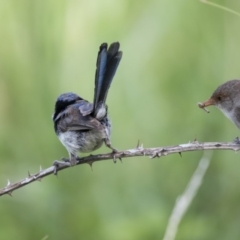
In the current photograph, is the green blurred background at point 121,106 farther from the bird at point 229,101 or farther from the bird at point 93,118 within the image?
the bird at point 93,118

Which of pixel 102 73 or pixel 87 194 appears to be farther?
pixel 87 194

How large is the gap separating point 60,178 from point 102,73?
4.32ft

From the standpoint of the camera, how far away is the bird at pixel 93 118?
9.73ft

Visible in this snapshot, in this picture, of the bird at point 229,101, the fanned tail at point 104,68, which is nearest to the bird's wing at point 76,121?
the fanned tail at point 104,68

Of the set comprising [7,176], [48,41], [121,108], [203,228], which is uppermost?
[48,41]

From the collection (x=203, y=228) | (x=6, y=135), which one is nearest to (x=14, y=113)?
(x=6, y=135)

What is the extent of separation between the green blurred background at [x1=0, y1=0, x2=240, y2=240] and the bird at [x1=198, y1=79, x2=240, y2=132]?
0.59m

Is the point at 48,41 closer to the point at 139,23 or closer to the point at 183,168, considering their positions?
the point at 139,23

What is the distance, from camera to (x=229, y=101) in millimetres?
3482

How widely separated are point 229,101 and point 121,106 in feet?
3.35

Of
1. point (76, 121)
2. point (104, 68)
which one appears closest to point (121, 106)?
point (76, 121)

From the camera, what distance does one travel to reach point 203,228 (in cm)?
371

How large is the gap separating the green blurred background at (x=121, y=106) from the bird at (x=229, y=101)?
0.59 meters

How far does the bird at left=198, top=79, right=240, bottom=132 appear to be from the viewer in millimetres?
3455
